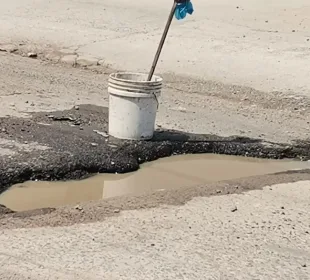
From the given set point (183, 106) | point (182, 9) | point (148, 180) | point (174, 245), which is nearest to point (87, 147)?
point (148, 180)

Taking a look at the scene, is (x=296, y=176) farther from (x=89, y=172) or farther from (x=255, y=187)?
(x=89, y=172)

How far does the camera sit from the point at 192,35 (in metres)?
14.8

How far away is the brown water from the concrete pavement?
140 inches

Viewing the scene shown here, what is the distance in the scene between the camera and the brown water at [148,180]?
6.40 meters

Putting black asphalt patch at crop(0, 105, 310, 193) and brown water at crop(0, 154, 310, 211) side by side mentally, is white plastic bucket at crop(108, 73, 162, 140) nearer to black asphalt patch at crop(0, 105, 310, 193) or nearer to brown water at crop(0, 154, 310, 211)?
black asphalt patch at crop(0, 105, 310, 193)

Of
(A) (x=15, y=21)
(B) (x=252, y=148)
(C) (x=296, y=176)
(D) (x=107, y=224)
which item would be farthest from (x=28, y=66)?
(D) (x=107, y=224)

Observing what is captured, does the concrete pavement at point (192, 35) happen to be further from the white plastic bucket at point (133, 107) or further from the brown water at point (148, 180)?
the white plastic bucket at point (133, 107)

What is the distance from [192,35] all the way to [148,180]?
807cm

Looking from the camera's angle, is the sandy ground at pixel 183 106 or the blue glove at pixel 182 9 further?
the blue glove at pixel 182 9

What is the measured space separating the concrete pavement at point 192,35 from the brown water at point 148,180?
3.55 meters

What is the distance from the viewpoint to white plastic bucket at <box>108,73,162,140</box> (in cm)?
792

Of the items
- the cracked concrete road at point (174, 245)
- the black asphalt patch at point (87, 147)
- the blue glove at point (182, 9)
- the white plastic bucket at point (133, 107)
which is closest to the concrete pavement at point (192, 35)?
the black asphalt patch at point (87, 147)

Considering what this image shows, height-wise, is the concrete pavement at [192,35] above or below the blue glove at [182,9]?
below

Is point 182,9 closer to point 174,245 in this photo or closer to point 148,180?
point 148,180
